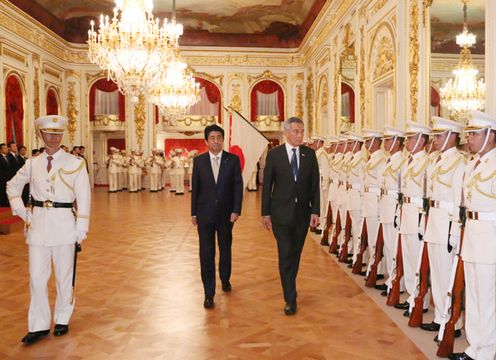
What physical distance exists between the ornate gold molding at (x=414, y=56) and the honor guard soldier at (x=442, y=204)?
3.30 meters

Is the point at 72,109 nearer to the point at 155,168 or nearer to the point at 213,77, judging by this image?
the point at 155,168

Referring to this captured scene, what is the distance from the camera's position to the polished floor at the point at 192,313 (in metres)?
3.38

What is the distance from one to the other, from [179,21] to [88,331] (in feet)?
49.6

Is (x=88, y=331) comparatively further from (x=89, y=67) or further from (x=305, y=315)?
(x=89, y=67)

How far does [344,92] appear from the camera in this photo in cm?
1114

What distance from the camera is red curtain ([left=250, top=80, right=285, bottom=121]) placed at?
1845 cm

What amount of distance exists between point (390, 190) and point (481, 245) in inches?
73.1

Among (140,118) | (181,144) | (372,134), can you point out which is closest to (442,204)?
(372,134)

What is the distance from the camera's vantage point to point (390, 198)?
4.75 meters

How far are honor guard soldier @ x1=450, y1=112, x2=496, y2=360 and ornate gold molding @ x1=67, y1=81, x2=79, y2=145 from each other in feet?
54.7

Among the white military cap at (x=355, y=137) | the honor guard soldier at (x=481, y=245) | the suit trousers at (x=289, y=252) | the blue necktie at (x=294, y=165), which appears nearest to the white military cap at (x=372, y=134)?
the white military cap at (x=355, y=137)

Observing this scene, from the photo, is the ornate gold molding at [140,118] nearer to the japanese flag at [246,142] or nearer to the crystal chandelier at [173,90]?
the crystal chandelier at [173,90]

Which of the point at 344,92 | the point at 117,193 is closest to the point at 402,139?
the point at 344,92

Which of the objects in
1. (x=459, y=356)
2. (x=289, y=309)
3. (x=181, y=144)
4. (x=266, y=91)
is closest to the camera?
(x=459, y=356)
